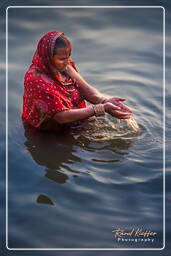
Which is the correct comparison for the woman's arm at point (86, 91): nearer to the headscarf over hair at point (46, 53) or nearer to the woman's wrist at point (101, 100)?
the woman's wrist at point (101, 100)

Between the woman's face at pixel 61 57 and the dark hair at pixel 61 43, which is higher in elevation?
the dark hair at pixel 61 43

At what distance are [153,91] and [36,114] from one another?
1.49 metres

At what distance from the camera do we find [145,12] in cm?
770

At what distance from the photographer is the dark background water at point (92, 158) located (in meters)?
4.56

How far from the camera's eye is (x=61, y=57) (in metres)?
5.12

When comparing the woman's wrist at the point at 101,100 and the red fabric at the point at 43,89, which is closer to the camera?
the red fabric at the point at 43,89

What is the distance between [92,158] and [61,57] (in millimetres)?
872

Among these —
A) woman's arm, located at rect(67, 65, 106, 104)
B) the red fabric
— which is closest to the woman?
the red fabric

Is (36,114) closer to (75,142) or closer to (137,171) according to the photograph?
(75,142)

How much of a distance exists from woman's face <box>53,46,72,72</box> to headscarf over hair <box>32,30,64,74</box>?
47 millimetres

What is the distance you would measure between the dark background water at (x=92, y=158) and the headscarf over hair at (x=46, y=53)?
0.63 meters

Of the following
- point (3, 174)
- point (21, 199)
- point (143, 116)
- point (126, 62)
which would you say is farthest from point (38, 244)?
point (126, 62)

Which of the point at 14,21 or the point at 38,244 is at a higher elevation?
the point at 14,21

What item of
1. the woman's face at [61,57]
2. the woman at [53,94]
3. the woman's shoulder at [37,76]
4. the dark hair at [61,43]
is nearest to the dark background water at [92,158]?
the woman at [53,94]
